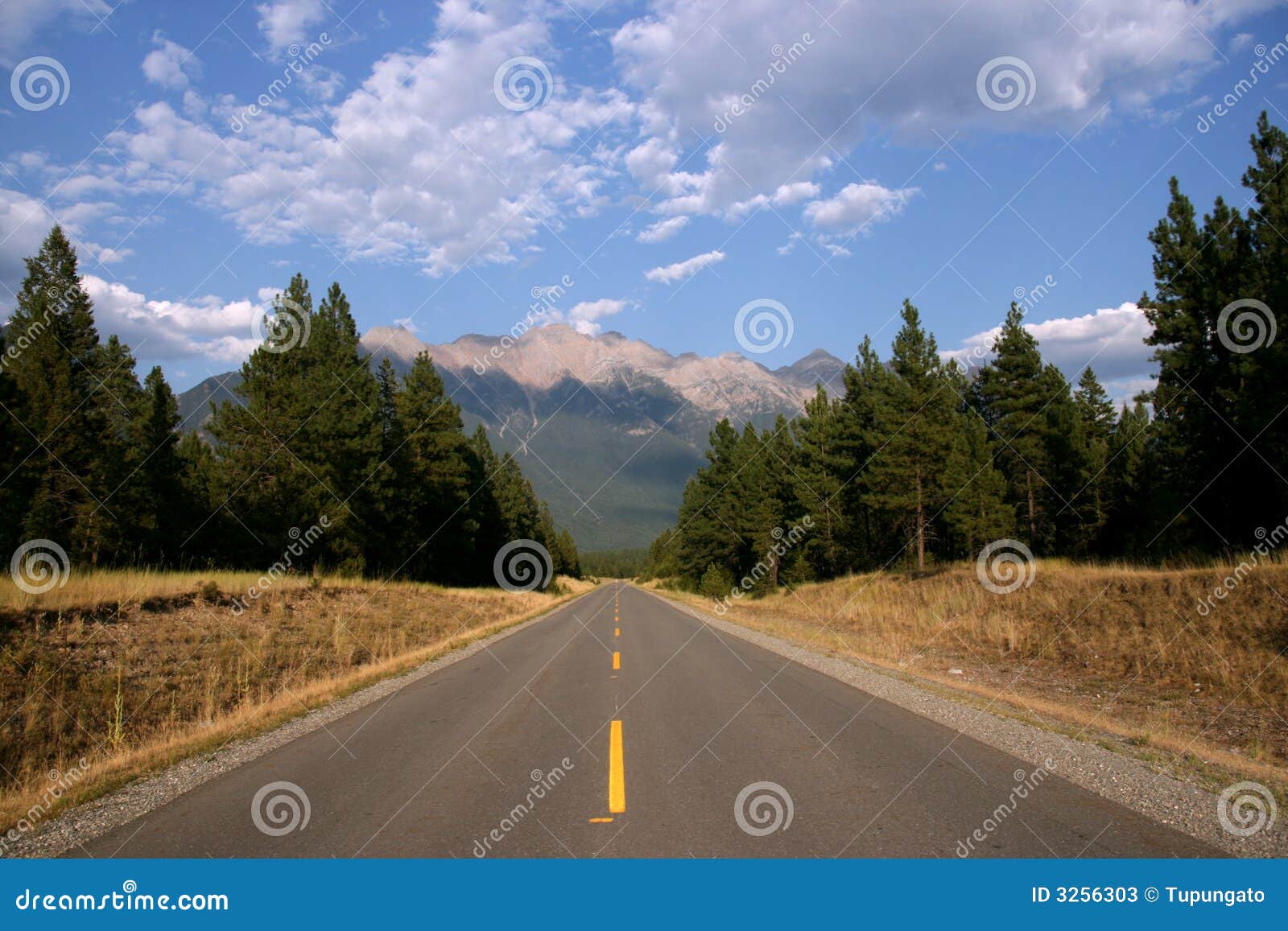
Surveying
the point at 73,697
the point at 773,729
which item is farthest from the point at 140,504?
the point at 773,729

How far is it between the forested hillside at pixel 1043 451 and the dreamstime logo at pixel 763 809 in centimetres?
2237

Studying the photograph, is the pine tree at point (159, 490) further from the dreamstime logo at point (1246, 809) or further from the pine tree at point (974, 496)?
the pine tree at point (974, 496)

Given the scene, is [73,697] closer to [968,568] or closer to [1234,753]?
[1234,753]

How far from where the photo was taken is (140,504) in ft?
89.5

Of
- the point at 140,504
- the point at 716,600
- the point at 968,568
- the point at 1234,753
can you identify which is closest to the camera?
the point at 1234,753

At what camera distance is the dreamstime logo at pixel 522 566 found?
217 ft

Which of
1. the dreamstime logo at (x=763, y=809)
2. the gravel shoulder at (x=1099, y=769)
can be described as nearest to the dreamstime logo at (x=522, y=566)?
the gravel shoulder at (x=1099, y=769)

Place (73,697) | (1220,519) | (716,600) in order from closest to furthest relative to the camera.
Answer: (73,697)
(1220,519)
(716,600)

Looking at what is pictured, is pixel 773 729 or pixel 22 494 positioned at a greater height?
pixel 22 494

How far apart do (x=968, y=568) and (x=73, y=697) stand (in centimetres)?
2988

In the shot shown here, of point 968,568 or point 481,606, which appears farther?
point 481,606

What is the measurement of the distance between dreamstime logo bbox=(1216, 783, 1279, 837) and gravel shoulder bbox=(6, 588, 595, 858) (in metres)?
8.62

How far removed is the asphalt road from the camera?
4.53m

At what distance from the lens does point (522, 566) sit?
73875 mm
